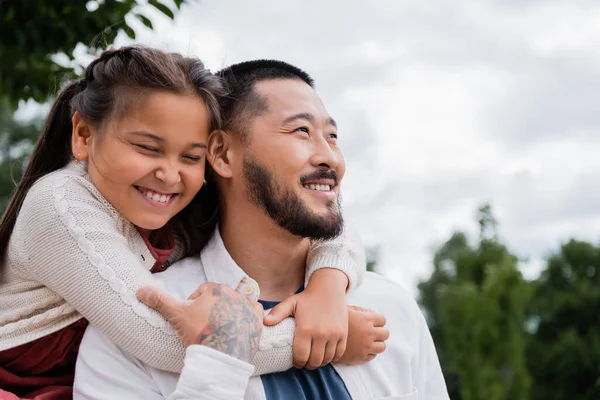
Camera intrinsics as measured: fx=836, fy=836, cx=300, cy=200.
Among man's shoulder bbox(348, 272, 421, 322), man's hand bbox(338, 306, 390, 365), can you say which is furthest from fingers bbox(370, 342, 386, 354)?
man's shoulder bbox(348, 272, 421, 322)

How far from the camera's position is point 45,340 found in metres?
2.84

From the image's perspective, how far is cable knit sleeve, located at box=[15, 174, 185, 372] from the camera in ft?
Result: 8.67

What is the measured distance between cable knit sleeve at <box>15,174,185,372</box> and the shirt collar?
429mm

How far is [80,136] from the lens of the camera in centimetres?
304

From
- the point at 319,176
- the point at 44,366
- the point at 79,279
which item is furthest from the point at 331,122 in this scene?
the point at 44,366

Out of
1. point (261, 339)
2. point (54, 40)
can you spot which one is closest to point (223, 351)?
point (261, 339)

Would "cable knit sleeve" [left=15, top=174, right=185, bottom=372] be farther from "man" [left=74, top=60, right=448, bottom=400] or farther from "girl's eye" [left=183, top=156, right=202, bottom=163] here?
"girl's eye" [left=183, top=156, right=202, bottom=163]

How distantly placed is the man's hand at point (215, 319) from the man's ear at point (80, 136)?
63 cm

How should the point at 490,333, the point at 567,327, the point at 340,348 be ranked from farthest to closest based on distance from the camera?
the point at 567,327, the point at 490,333, the point at 340,348

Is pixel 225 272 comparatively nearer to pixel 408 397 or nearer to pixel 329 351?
pixel 329 351

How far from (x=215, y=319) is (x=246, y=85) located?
1.26 meters

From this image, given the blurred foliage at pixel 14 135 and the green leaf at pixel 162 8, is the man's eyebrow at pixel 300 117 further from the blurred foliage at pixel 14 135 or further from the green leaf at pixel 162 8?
the blurred foliage at pixel 14 135

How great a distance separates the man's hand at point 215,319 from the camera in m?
2.57

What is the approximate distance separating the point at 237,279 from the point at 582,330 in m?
30.6
